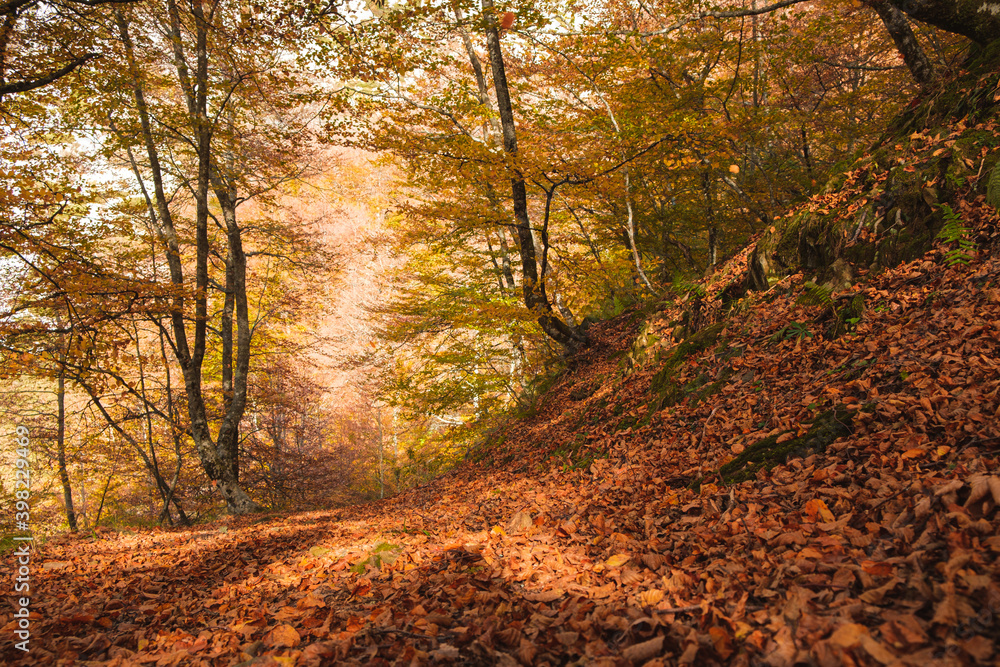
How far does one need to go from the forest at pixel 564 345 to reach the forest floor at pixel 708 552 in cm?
2

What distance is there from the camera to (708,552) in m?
2.67

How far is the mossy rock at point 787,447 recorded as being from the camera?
3.27 m

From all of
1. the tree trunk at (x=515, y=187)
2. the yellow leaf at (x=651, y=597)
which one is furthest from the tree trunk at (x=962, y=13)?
the yellow leaf at (x=651, y=597)

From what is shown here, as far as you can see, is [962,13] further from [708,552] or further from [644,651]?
[644,651]

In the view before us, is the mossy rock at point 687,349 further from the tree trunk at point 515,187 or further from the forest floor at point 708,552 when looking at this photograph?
the tree trunk at point 515,187

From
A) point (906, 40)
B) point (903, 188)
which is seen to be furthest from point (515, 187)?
point (906, 40)

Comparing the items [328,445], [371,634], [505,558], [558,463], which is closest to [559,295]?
[558,463]

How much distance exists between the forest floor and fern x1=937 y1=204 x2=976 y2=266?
0.25ft

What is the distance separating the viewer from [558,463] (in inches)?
256

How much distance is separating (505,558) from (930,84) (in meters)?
6.87

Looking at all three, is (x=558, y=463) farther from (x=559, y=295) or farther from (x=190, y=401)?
(x=190, y=401)

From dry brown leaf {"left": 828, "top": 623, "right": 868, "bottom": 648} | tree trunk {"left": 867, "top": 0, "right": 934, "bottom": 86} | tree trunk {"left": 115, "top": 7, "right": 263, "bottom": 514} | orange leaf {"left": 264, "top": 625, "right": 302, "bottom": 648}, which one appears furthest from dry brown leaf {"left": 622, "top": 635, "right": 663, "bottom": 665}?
tree trunk {"left": 115, "top": 7, "right": 263, "bottom": 514}

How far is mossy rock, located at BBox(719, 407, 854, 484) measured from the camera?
327 cm

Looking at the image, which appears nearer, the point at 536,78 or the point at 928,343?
the point at 928,343
